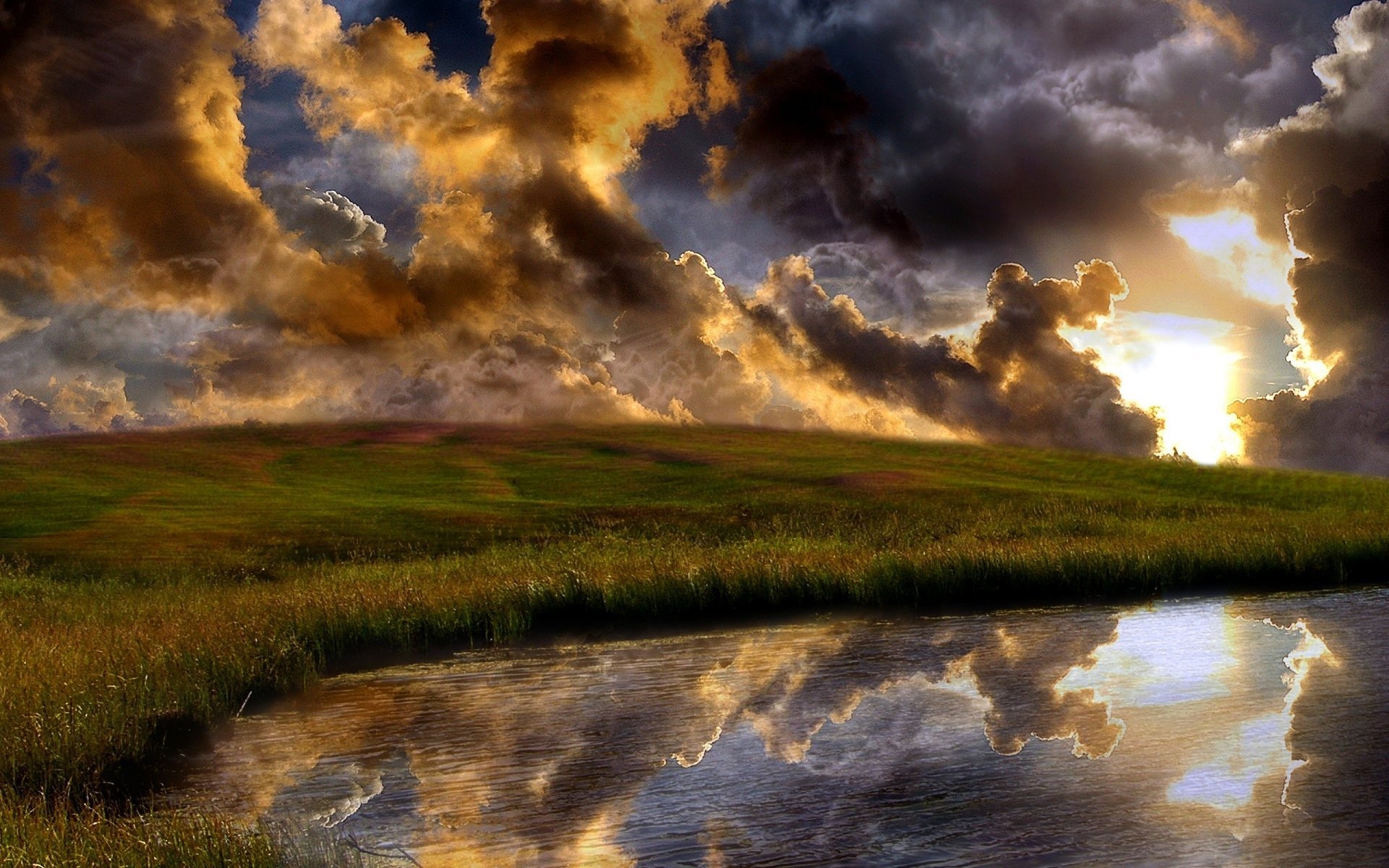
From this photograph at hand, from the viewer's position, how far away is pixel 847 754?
1308 centimetres

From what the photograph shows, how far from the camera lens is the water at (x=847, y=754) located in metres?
10.2

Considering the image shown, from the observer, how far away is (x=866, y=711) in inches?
597

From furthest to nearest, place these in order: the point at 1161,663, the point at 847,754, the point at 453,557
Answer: the point at 453,557, the point at 1161,663, the point at 847,754

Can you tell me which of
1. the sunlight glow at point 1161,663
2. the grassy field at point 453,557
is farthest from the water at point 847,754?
the grassy field at point 453,557

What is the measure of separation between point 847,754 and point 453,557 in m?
19.3

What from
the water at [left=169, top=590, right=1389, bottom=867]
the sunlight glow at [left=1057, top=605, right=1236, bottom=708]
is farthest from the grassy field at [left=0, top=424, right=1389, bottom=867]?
the sunlight glow at [left=1057, top=605, right=1236, bottom=708]

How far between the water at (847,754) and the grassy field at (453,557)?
1559 mm

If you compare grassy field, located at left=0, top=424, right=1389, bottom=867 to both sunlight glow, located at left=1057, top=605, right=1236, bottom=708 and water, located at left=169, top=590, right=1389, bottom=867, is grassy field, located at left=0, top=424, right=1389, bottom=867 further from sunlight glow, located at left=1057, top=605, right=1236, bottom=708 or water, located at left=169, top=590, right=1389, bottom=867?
sunlight glow, located at left=1057, top=605, right=1236, bottom=708

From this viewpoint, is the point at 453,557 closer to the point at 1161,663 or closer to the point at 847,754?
the point at 1161,663

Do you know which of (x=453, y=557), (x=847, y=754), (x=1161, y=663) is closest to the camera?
(x=847, y=754)

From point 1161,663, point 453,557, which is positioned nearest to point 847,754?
point 1161,663

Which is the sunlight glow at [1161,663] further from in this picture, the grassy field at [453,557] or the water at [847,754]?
the grassy field at [453,557]

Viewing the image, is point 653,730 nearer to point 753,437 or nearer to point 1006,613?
point 1006,613

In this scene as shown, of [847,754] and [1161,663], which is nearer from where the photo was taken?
[847,754]
